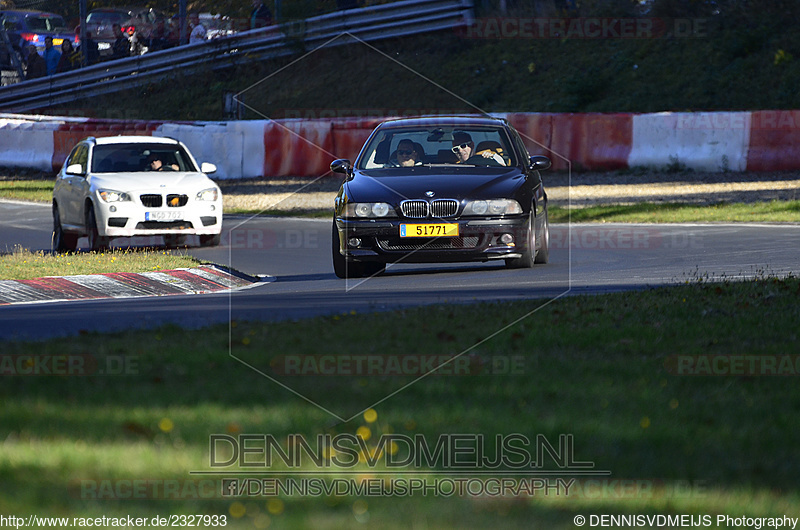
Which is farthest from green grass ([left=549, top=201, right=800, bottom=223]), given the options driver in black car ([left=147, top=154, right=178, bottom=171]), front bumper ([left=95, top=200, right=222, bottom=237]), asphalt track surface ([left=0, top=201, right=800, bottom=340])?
front bumper ([left=95, top=200, right=222, bottom=237])

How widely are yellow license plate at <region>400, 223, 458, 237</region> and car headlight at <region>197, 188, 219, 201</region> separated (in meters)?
5.42

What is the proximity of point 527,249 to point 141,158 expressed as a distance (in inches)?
285

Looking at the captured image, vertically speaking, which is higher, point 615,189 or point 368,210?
point 368,210

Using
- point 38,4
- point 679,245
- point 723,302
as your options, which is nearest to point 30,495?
point 723,302

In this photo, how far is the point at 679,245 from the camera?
16406 mm

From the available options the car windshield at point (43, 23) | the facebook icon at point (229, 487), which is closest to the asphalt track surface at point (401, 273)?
the facebook icon at point (229, 487)

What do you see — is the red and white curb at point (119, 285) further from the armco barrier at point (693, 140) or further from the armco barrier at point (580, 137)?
the armco barrier at point (693, 140)

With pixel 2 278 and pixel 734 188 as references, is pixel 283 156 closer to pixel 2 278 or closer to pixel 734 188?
pixel 734 188

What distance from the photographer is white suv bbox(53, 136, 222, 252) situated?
16.4 metres

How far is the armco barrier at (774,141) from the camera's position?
78.2ft

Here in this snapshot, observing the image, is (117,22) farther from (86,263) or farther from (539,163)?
(539,163)

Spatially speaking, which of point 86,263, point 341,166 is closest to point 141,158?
point 86,263

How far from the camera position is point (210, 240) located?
57.7 ft

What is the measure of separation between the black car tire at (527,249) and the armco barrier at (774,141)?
12.5 meters
